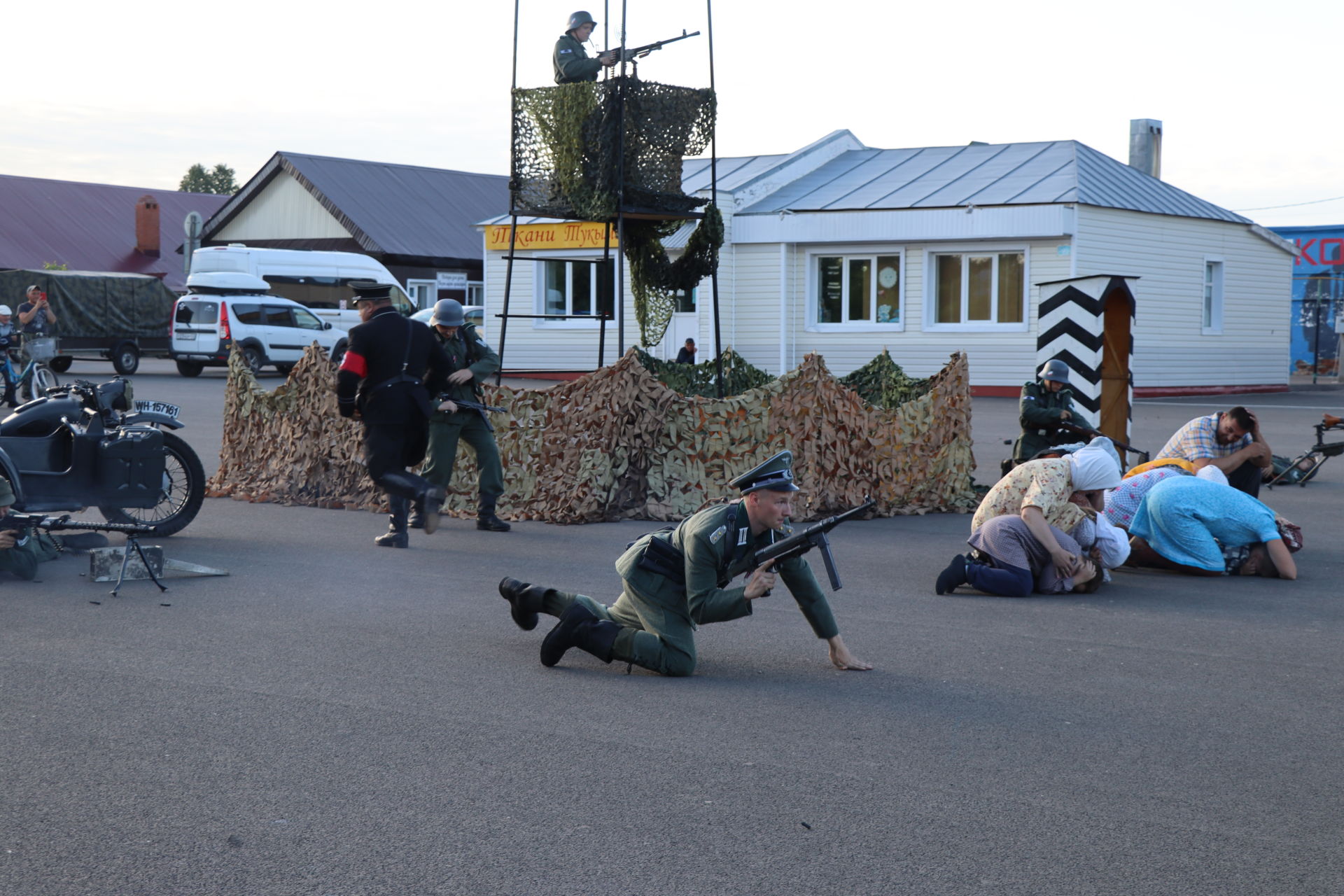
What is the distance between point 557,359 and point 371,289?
25644mm

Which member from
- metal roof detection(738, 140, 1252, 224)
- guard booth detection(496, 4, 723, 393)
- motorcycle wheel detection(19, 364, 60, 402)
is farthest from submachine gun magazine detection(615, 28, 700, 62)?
metal roof detection(738, 140, 1252, 224)

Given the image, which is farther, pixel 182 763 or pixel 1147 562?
pixel 1147 562

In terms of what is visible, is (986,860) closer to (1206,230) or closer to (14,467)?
(14,467)

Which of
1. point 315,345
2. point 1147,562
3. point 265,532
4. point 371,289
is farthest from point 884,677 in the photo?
point 315,345

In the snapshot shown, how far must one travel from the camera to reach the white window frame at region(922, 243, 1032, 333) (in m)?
29.5

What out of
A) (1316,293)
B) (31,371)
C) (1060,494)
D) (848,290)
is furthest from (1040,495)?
(1316,293)

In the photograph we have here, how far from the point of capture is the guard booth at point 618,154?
12.7 m

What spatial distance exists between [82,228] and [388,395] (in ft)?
173

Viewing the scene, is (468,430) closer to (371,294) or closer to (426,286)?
(371,294)

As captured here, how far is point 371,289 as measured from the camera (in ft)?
32.2

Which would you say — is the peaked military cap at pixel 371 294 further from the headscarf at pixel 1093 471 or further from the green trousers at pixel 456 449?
the headscarf at pixel 1093 471

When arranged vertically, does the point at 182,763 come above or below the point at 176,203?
below

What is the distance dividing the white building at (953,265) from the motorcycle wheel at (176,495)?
18936 millimetres

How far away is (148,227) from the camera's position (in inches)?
2245
